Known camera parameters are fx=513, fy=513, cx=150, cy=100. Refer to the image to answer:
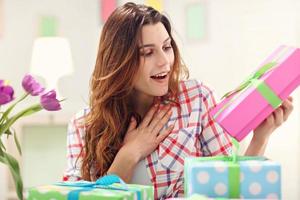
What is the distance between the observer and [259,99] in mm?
994

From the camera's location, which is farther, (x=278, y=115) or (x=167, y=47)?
(x=167, y=47)

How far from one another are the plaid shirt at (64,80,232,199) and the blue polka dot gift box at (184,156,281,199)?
57cm

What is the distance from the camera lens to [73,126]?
1.64 meters

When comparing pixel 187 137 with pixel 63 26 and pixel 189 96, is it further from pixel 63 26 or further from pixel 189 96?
pixel 63 26

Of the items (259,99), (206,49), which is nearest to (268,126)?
(259,99)

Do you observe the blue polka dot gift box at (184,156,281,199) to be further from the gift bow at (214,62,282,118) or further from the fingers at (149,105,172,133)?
the fingers at (149,105,172,133)

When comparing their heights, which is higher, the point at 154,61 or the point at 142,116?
the point at 154,61

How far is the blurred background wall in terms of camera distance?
3.48 m

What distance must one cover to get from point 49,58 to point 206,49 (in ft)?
3.68

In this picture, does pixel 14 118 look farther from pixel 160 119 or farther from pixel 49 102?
pixel 160 119

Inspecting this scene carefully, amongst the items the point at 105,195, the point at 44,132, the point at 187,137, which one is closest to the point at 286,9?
the point at 44,132

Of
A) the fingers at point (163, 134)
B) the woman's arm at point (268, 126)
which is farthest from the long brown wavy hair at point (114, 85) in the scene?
the woman's arm at point (268, 126)

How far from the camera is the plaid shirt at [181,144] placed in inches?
58.5

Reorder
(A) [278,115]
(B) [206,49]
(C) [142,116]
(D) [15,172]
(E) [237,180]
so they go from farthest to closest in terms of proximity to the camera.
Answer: (B) [206,49] → (C) [142,116] → (A) [278,115] → (D) [15,172] → (E) [237,180]
